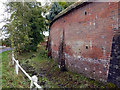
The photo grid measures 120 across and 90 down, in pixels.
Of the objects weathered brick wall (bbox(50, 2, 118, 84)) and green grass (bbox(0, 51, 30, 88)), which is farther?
weathered brick wall (bbox(50, 2, 118, 84))

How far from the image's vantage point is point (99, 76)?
479 cm

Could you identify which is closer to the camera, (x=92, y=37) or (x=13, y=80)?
(x=13, y=80)

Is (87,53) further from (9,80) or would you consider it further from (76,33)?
(9,80)

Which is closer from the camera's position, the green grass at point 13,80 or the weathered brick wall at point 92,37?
the green grass at point 13,80

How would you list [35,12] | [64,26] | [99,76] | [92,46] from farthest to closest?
1. [35,12]
2. [64,26]
3. [92,46]
4. [99,76]

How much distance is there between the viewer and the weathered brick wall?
4.41 meters

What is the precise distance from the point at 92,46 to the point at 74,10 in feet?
8.93

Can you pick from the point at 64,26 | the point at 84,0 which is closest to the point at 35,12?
the point at 64,26

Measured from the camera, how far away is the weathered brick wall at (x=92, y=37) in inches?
174

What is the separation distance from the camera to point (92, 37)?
519 cm

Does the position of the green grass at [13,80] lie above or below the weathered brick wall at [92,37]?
below

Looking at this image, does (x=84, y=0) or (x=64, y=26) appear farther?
(x=64, y=26)

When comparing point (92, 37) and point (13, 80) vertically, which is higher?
point (92, 37)

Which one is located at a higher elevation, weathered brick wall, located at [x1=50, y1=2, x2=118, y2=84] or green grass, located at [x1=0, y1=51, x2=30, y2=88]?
weathered brick wall, located at [x1=50, y1=2, x2=118, y2=84]
